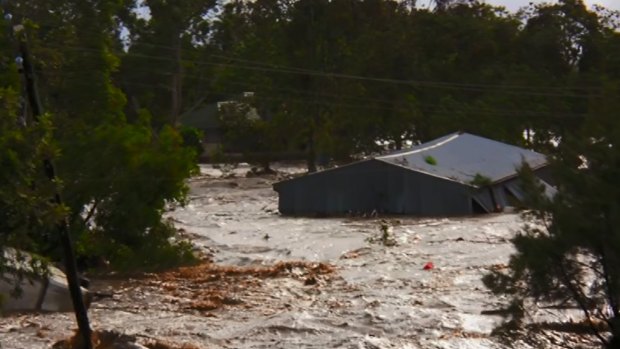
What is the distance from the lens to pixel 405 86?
58.8m

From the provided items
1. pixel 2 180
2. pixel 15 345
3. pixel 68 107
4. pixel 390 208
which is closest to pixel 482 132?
pixel 390 208

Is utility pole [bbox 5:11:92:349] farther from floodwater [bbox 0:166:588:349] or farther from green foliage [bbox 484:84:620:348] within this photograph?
green foliage [bbox 484:84:620:348]

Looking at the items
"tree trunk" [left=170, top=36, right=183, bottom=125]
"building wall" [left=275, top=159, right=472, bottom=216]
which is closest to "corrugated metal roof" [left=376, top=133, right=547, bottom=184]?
"building wall" [left=275, top=159, right=472, bottom=216]

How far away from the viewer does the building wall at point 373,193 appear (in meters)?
40.2

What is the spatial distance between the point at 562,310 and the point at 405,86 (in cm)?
4425

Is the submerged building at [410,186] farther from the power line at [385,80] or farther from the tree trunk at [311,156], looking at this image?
the tree trunk at [311,156]

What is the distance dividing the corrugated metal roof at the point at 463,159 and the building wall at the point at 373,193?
1.48 feet

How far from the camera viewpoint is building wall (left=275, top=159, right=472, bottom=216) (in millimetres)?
40188

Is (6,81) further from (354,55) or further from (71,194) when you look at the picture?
(354,55)

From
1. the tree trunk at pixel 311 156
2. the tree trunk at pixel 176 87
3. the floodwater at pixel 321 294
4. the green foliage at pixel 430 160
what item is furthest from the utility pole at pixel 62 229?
the tree trunk at pixel 176 87

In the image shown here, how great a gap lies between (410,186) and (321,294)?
18.0 m

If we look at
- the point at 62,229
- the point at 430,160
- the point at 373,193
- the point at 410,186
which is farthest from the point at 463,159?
the point at 62,229

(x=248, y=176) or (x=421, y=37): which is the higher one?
(x=421, y=37)

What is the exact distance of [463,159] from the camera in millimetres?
42938
